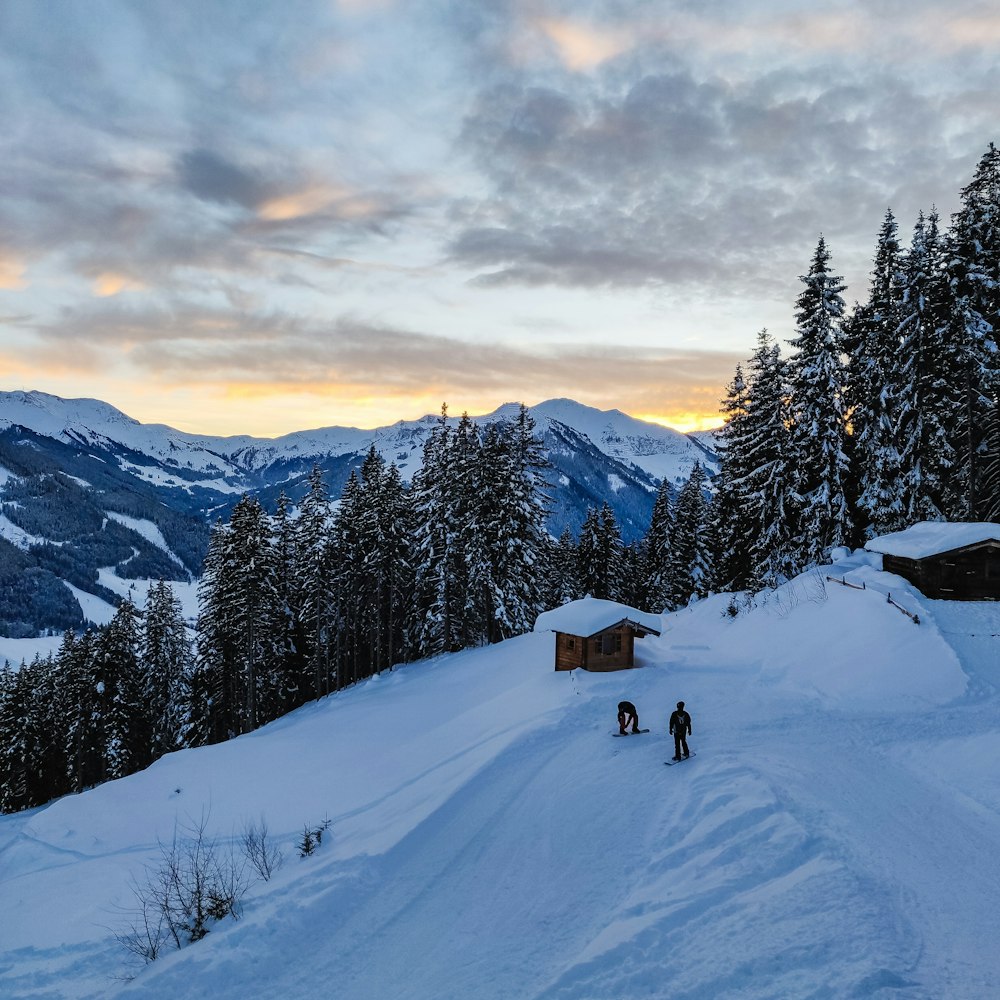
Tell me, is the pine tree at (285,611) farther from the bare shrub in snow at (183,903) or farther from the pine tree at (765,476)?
the pine tree at (765,476)

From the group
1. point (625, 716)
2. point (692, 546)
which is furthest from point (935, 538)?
point (692, 546)

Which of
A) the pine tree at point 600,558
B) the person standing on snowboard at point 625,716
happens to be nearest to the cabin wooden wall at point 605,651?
the person standing on snowboard at point 625,716

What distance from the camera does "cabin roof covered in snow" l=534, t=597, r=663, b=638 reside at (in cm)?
2636

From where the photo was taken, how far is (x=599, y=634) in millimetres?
26391

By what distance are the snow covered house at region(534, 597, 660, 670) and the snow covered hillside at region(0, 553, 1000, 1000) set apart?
1688 mm

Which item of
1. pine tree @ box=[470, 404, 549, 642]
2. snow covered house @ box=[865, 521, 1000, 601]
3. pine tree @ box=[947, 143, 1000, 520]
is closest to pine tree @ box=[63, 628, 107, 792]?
pine tree @ box=[470, 404, 549, 642]

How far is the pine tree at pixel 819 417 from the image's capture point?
102ft

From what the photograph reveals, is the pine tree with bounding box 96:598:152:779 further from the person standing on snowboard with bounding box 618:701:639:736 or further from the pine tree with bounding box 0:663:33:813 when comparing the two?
the person standing on snowboard with bounding box 618:701:639:736

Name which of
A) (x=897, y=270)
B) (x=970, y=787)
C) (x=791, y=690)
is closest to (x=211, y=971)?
(x=970, y=787)

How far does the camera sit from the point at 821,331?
31.4m

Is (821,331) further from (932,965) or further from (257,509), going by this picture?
(257,509)

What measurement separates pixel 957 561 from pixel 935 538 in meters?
1.24

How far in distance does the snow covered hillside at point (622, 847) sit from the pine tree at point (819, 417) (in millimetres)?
6425

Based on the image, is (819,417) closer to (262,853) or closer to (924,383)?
(924,383)
